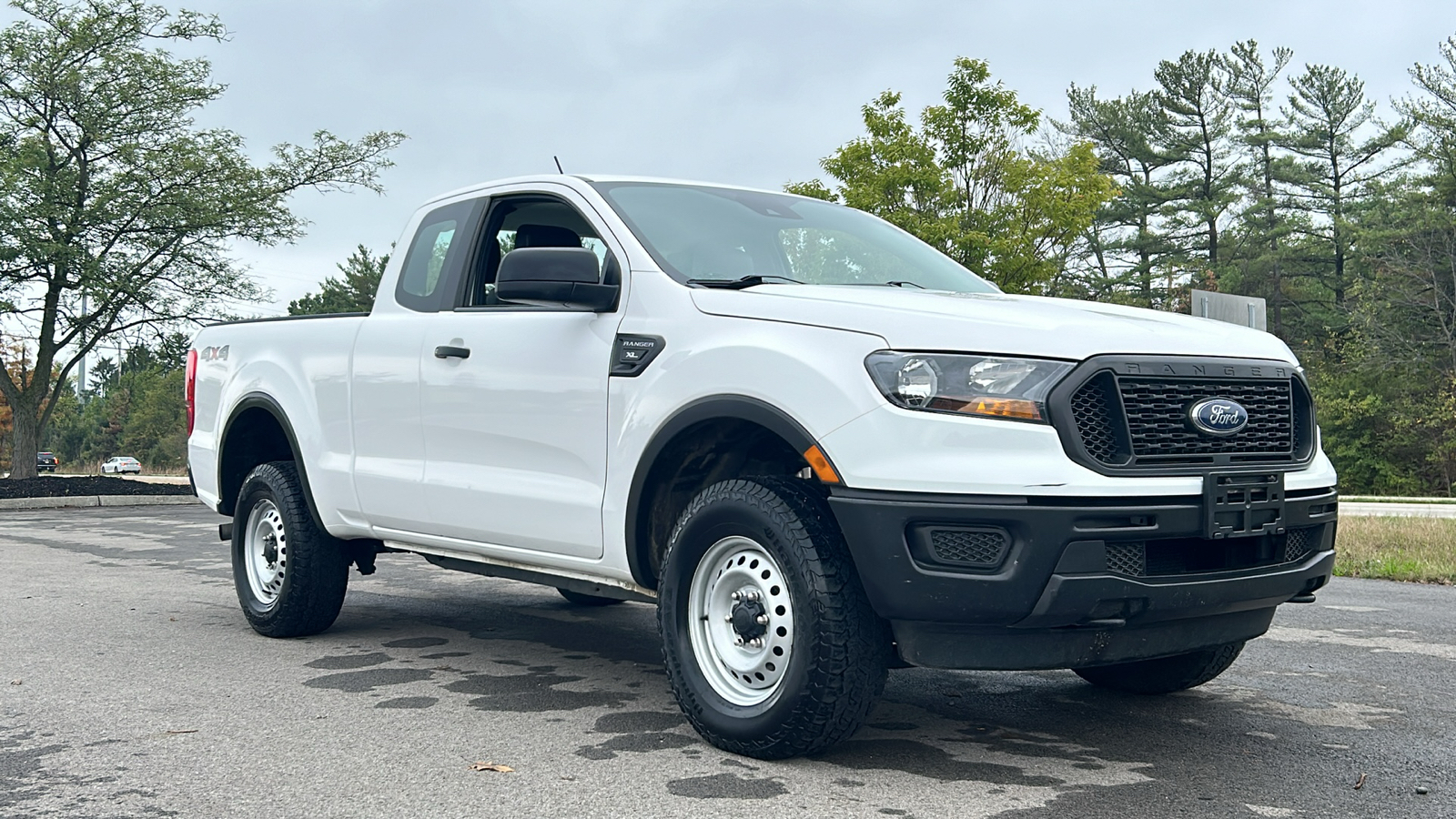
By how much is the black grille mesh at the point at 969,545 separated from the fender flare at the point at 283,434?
3.57 metres

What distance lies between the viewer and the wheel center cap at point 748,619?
4066 mm

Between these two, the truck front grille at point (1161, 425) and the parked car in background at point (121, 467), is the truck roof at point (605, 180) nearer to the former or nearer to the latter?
the truck front grille at point (1161, 425)

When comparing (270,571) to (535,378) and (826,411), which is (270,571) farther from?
(826,411)

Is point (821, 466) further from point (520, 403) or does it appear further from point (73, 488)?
point (73, 488)

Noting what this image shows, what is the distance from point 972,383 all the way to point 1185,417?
0.65 meters

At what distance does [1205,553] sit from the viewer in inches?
152

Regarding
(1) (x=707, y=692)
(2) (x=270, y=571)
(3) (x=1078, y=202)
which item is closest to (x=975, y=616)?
(1) (x=707, y=692)

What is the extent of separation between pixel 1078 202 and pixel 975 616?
2185cm

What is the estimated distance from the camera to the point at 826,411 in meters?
3.83

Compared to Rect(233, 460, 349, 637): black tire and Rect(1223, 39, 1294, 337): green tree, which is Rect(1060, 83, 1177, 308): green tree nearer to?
Rect(1223, 39, 1294, 337): green tree

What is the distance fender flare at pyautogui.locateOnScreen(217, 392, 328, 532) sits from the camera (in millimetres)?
6301

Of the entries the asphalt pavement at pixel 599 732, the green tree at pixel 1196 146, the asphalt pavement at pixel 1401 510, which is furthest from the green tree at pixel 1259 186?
the asphalt pavement at pixel 599 732

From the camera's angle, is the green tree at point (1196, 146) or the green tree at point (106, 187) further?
the green tree at point (1196, 146)

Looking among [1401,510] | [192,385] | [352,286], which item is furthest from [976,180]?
[352,286]
